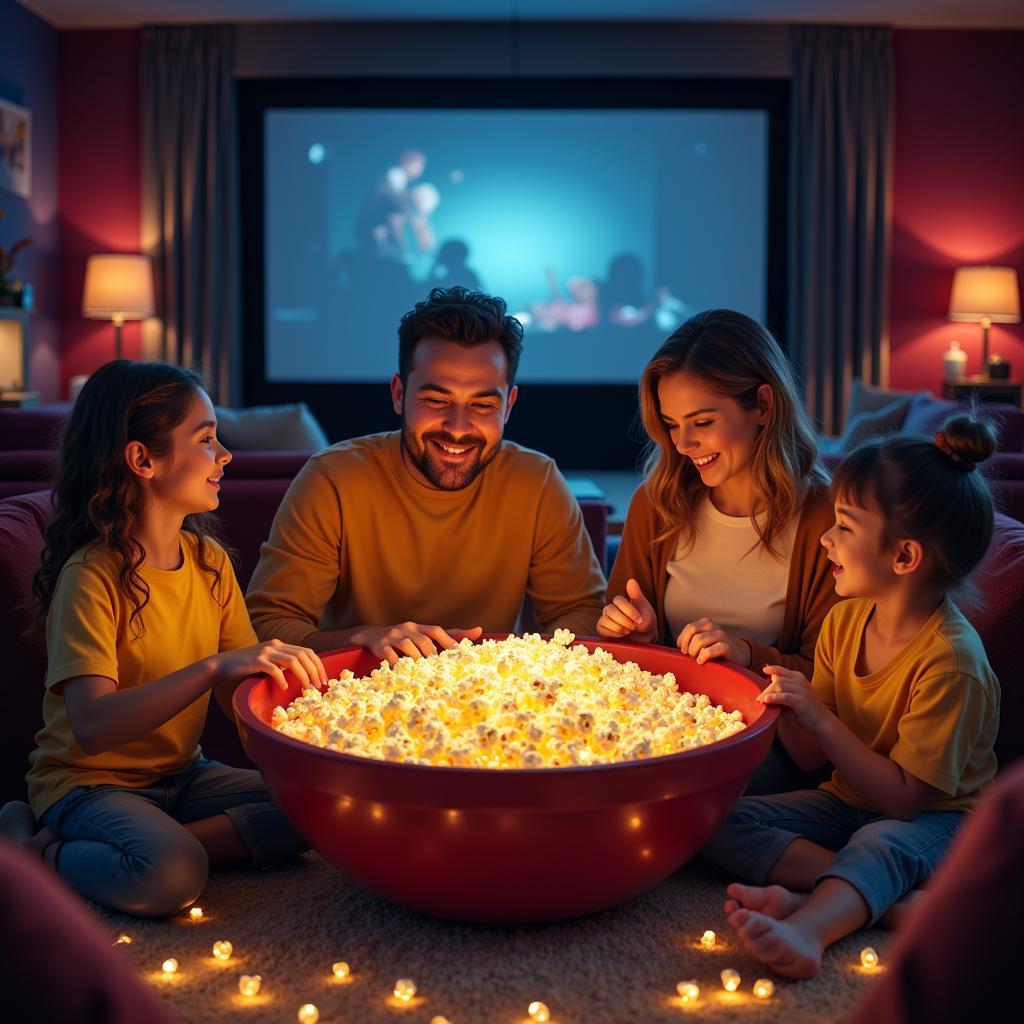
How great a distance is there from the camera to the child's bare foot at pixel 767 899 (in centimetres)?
152

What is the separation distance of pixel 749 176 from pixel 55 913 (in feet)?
23.3

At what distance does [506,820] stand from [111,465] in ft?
2.91

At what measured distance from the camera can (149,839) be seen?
1.66 metres

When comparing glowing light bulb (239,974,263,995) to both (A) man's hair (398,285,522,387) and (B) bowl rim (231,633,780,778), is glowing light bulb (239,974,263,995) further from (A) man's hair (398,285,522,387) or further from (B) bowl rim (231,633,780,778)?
(A) man's hair (398,285,522,387)

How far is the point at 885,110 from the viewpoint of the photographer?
7.11 m

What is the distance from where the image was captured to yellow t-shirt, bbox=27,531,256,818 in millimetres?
1717

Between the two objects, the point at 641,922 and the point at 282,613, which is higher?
the point at 282,613

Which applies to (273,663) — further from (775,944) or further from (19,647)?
(775,944)

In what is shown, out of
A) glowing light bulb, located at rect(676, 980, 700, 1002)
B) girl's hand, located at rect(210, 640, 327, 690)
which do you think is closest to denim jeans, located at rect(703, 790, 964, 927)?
glowing light bulb, located at rect(676, 980, 700, 1002)

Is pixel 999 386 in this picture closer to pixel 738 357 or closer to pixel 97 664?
pixel 738 357

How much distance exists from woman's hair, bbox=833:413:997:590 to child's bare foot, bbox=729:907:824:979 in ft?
1.89

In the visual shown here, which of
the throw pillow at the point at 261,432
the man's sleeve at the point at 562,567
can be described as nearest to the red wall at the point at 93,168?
the throw pillow at the point at 261,432

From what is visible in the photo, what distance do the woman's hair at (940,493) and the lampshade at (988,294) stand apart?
544 cm

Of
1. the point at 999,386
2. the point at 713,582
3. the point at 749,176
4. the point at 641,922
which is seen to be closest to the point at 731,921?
the point at 641,922
